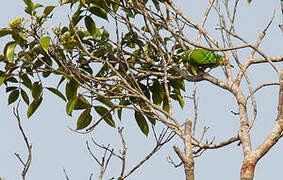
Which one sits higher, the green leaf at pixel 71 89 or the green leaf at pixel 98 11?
the green leaf at pixel 98 11

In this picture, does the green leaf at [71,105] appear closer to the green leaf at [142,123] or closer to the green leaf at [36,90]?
the green leaf at [36,90]

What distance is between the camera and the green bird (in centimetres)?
327

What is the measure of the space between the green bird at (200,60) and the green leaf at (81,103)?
79 cm

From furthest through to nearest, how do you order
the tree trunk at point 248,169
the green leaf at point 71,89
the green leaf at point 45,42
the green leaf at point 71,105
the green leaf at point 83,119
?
the green leaf at point 71,89
the green leaf at point 83,119
the green leaf at point 71,105
the green leaf at point 45,42
the tree trunk at point 248,169

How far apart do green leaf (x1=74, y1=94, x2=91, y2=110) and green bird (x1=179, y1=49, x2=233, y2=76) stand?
79cm

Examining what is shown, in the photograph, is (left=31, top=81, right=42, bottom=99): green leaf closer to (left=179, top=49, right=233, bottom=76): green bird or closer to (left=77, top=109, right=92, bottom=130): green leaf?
(left=77, top=109, right=92, bottom=130): green leaf

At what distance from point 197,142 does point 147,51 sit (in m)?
1.21

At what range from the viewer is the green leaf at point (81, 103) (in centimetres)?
332

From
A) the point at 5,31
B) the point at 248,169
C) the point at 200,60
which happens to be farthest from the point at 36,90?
the point at 248,169

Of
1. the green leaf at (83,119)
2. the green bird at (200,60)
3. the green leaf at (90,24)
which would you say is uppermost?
the green leaf at (90,24)

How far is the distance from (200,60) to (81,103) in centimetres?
91

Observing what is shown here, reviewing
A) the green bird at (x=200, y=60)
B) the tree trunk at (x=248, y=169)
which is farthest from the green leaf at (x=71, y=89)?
the tree trunk at (x=248, y=169)

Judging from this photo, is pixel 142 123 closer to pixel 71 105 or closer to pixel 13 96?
pixel 71 105

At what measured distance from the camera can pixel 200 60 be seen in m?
3.25
